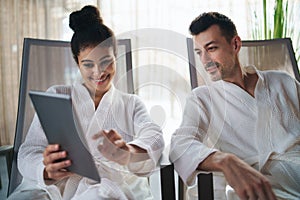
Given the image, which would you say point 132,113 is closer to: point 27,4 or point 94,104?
point 94,104

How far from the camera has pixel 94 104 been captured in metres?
1.21

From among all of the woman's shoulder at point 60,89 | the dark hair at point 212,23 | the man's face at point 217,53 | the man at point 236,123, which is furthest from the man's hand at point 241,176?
the woman's shoulder at point 60,89

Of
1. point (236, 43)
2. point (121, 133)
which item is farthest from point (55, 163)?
point (236, 43)

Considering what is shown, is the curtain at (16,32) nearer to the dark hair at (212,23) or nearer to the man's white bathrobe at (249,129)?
the dark hair at (212,23)

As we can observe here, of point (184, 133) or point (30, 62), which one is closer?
point (184, 133)

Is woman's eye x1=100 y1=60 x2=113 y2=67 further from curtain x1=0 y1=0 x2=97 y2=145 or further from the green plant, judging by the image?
the green plant

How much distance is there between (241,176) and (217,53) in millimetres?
400

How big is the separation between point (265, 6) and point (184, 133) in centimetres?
50

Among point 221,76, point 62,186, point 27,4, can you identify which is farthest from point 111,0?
point 62,186

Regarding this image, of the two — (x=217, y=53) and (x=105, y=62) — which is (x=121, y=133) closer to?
(x=105, y=62)

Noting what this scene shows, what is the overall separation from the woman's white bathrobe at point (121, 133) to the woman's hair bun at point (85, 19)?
20 centimetres

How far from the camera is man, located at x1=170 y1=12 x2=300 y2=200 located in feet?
3.80

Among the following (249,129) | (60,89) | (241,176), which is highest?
(60,89)

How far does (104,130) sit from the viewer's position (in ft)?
3.93
